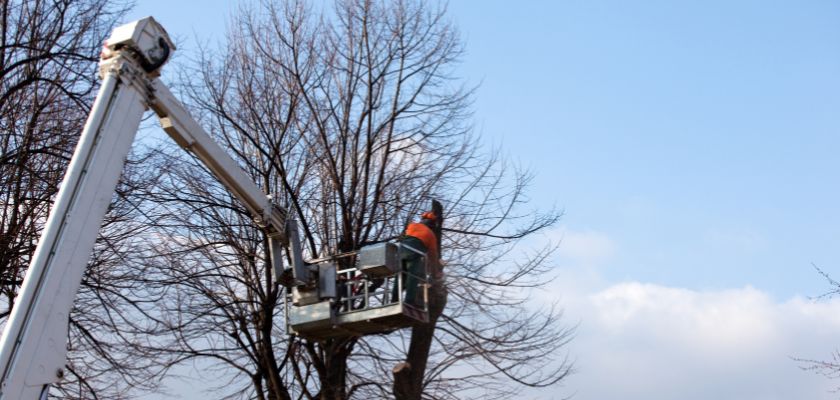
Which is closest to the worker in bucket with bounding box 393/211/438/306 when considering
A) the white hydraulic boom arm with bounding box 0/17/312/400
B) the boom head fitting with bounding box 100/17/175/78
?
the white hydraulic boom arm with bounding box 0/17/312/400

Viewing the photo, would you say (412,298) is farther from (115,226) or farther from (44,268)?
(115,226)

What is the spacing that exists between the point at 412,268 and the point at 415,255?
0.17 meters

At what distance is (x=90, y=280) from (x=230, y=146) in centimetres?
296

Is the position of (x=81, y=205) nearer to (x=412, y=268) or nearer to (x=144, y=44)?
(x=144, y=44)

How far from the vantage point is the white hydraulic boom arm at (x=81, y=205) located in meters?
6.84

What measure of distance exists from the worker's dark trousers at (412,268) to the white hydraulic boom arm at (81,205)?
335 centimetres

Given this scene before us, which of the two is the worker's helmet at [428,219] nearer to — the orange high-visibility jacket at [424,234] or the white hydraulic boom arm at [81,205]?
the orange high-visibility jacket at [424,234]

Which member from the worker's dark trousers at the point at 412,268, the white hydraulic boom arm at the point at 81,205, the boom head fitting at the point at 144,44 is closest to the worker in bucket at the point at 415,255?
the worker's dark trousers at the point at 412,268

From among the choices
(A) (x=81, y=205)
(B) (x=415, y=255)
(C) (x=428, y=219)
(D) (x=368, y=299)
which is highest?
(C) (x=428, y=219)

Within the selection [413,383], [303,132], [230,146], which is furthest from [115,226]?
[413,383]

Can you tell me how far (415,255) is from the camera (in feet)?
37.9

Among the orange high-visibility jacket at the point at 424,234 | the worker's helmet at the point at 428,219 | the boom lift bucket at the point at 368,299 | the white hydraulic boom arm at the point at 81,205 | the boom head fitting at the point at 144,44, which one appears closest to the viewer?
the white hydraulic boom arm at the point at 81,205

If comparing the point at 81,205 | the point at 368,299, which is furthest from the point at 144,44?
the point at 368,299

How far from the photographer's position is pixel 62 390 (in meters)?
14.0
